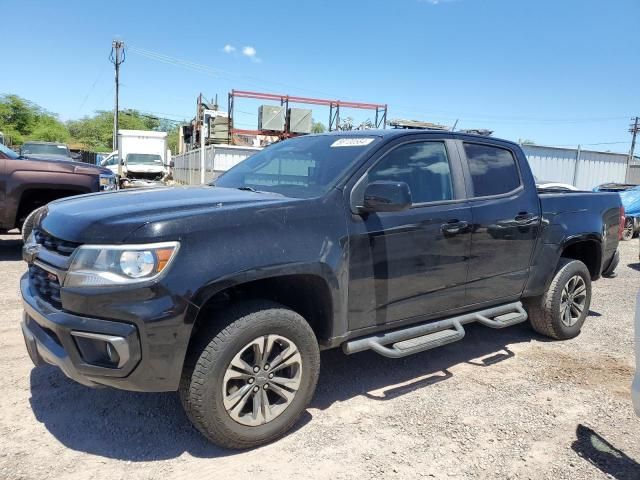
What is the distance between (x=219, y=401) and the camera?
2637 millimetres

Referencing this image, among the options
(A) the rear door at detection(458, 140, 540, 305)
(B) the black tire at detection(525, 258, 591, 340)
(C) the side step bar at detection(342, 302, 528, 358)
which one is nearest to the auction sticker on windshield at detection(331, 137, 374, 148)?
(A) the rear door at detection(458, 140, 540, 305)

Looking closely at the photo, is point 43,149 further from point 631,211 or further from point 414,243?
point 631,211

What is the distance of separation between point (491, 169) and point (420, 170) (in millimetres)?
888

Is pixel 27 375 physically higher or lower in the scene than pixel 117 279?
lower

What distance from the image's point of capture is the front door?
3.18m

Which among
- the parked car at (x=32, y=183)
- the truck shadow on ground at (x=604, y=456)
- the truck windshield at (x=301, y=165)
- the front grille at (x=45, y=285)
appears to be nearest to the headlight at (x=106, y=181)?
the parked car at (x=32, y=183)

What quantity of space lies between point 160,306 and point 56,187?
5814 millimetres

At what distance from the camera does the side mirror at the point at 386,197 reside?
3.03 metres

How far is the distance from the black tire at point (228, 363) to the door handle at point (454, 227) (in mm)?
1295

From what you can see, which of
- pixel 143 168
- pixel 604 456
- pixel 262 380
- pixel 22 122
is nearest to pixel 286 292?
pixel 262 380

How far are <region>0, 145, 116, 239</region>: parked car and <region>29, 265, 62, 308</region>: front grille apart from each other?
4.65 metres

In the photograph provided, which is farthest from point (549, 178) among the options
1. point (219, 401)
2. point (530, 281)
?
point (219, 401)

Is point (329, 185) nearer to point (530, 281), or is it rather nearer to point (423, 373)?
point (423, 373)

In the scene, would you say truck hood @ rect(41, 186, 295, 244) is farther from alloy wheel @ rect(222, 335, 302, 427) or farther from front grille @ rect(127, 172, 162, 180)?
front grille @ rect(127, 172, 162, 180)
